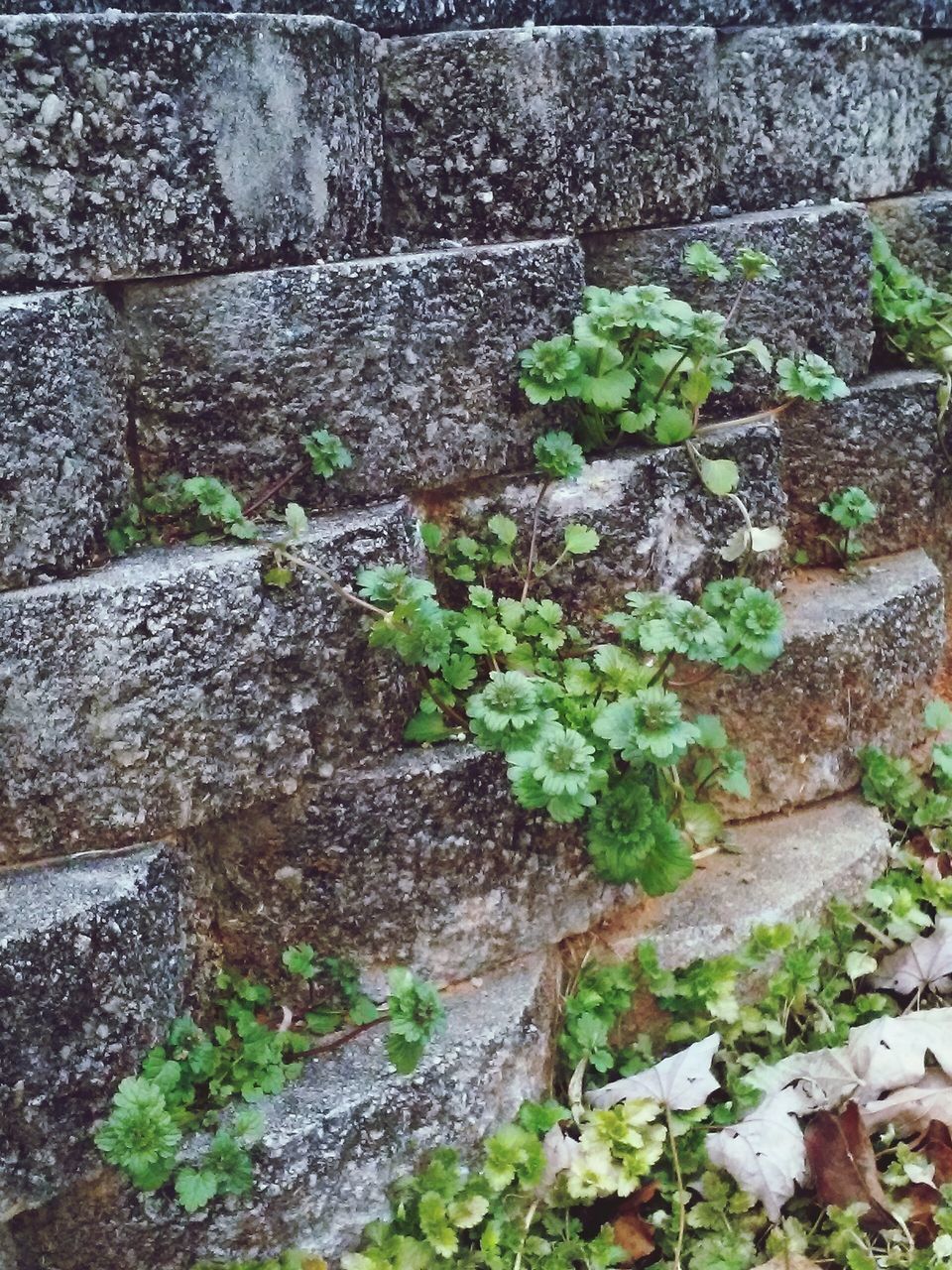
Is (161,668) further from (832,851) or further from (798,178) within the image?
(798,178)

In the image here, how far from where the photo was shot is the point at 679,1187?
1940mm

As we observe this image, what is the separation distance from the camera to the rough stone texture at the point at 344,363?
183 centimetres

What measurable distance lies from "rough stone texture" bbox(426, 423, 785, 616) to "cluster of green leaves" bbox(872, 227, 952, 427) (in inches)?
25.6

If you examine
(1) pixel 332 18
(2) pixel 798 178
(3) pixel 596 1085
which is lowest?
(3) pixel 596 1085

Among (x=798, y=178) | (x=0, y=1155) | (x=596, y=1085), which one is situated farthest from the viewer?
(x=798, y=178)

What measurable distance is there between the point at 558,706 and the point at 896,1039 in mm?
855

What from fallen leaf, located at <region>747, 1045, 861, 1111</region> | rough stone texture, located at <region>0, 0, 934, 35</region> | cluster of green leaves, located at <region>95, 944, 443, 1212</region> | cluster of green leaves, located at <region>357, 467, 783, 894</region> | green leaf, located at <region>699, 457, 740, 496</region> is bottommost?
fallen leaf, located at <region>747, 1045, 861, 1111</region>

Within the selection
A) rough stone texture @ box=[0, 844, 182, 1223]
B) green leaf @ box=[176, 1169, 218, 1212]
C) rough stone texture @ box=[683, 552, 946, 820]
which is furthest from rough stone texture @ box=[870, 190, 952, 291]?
green leaf @ box=[176, 1169, 218, 1212]

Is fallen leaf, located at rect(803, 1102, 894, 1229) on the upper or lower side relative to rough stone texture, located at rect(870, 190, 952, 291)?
lower

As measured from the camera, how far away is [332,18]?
6.19ft

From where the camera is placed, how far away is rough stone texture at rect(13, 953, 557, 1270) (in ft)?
5.70

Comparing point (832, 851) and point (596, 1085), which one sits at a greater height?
point (832, 851)

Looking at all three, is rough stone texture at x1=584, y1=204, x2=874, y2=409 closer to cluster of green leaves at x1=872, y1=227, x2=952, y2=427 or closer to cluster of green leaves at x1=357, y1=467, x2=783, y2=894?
cluster of green leaves at x1=872, y1=227, x2=952, y2=427

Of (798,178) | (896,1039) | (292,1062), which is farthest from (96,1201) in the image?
(798,178)
